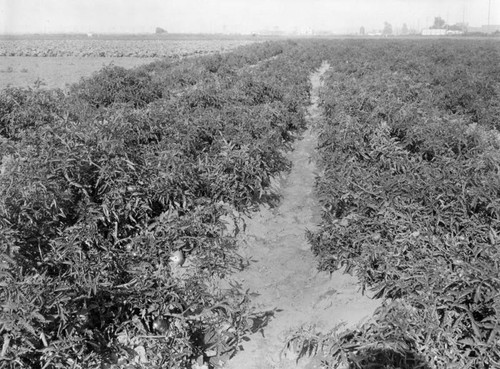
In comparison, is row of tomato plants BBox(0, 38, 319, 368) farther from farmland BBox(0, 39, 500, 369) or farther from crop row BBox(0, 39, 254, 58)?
crop row BBox(0, 39, 254, 58)

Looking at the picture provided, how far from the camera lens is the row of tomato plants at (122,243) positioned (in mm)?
2750

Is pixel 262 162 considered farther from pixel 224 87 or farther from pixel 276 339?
pixel 224 87

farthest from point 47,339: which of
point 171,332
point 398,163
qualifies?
point 398,163

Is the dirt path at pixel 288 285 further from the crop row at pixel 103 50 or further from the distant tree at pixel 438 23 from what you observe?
the distant tree at pixel 438 23

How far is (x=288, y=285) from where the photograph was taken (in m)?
4.16

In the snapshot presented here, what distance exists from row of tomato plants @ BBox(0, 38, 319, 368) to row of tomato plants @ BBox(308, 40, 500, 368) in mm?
997

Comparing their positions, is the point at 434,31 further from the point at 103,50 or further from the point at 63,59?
the point at 63,59

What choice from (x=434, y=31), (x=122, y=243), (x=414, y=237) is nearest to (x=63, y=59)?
(x=122, y=243)

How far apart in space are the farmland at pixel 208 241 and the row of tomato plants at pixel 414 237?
0.06 feet

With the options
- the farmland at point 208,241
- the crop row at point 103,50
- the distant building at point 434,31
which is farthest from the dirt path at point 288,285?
the distant building at point 434,31

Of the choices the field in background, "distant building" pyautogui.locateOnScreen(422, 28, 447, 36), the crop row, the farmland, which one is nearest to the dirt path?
the farmland

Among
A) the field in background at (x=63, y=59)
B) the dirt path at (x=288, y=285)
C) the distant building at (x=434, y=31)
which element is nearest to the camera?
the dirt path at (x=288, y=285)

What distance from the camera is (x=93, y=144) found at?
426cm

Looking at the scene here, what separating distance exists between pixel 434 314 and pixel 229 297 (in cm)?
167
